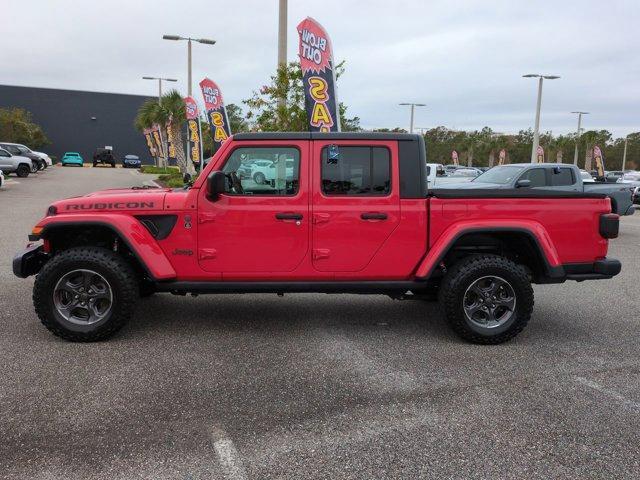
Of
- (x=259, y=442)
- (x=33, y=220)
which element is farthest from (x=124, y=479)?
(x=33, y=220)

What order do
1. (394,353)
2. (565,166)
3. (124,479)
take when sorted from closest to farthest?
(124,479) → (394,353) → (565,166)

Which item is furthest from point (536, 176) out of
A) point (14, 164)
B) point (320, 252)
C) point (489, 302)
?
point (14, 164)

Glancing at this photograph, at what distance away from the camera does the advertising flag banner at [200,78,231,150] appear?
1994 centimetres

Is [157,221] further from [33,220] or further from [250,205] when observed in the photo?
[33,220]

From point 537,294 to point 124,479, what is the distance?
5.61m

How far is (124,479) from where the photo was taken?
2754 millimetres

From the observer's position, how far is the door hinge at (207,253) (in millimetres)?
4734

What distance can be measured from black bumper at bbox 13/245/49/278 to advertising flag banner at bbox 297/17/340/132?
698cm

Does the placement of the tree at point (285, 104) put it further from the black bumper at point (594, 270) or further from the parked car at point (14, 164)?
the parked car at point (14, 164)

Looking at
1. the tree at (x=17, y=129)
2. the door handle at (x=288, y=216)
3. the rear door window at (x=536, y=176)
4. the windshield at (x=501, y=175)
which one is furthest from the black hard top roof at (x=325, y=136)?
the tree at (x=17, y=129)

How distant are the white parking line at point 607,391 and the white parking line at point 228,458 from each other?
8.55 ft

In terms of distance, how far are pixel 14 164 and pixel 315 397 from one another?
30769 millimetres

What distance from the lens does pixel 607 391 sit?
12.8 ft

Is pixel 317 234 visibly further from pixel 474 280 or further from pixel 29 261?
pixel 29 261
